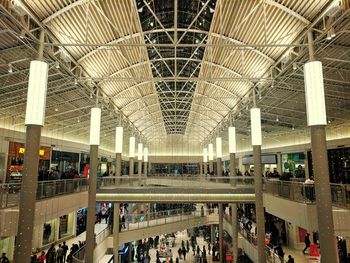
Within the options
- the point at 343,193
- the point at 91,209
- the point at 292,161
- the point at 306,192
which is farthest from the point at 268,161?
the point at 343,193

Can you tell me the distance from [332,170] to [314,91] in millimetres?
20918

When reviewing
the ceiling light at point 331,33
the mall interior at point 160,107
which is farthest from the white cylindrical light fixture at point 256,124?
the ceiling light at point 331,33

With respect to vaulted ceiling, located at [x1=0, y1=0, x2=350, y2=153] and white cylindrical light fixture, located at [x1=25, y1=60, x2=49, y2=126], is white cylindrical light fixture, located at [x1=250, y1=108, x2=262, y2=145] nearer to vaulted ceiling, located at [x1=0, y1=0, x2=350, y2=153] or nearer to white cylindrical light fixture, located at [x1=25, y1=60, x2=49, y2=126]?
vaulted ceiling, located at [x1=0, y1=0, x2=350, y2=153]

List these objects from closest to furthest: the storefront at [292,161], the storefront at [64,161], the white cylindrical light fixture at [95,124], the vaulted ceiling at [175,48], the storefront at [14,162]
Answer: the vaulted ceiling at [175,48] → the white cylindrical light fixture at [95,124] → the storefront at [14,162] → the storefront at [64,161] → the storefront at [292,161]

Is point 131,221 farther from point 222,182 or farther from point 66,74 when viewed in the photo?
point 66,74

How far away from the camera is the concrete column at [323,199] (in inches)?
464

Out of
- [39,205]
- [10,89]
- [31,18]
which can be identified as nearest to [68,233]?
[10,89]

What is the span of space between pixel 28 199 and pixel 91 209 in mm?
9421

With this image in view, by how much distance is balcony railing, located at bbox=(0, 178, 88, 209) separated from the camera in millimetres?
11320

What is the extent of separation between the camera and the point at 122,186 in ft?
83.0

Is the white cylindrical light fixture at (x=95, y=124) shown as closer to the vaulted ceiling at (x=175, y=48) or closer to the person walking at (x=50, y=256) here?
the vaulted ceiling at (x=175, y=48)

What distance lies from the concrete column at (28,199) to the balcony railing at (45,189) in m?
0.32

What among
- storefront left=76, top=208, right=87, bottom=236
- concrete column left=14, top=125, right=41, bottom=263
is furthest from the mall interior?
storefront left=76, top=208, right=87, bottom=236

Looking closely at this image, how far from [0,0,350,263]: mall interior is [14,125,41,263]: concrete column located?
0.04 meters
